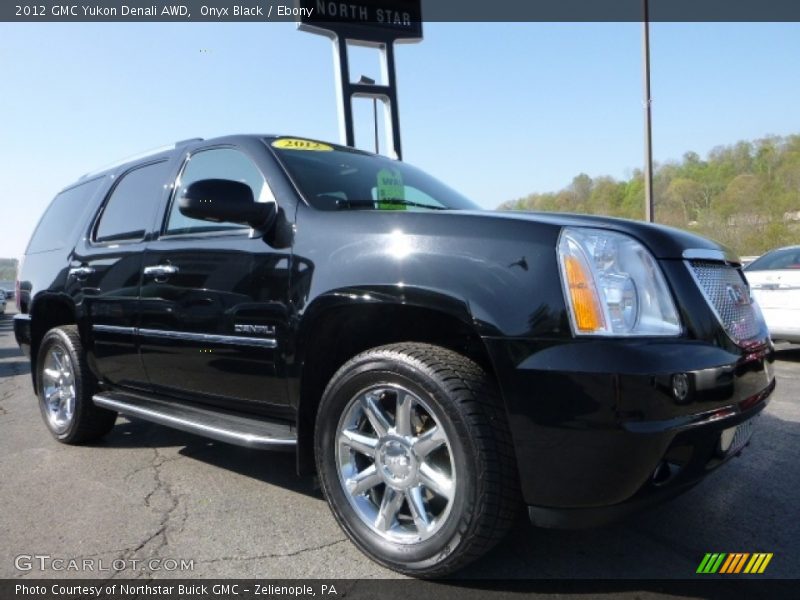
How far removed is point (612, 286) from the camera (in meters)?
2.12

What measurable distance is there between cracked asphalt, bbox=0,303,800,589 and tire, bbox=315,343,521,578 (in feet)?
0.70

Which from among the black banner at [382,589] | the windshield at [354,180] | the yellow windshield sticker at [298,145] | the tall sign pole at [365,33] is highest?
the tall sign pole at [365,33]

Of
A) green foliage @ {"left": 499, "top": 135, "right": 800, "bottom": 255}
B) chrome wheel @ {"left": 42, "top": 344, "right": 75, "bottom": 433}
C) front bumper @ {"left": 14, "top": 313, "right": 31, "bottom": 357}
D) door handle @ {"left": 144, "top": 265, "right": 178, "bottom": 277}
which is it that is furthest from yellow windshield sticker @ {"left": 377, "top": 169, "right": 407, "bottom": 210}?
green foliage @ {"left": 499, "top": 135, "right": 800, "bottom": 255}

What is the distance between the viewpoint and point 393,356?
7.78 feet

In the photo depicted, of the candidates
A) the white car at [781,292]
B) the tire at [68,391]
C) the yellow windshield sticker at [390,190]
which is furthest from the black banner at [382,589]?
the white car at [781,292]

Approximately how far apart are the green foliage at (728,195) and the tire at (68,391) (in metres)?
32.1

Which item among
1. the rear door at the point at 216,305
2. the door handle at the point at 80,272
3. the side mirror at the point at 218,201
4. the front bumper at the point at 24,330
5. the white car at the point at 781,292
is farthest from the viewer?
the white car at the point at 781,292

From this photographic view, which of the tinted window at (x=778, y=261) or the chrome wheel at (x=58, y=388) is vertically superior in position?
the tinted window at (x=778, y=261)

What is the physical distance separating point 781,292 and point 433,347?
6.12m

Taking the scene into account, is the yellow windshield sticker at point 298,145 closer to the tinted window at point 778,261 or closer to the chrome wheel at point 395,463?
the chrome wheel at point 395,463

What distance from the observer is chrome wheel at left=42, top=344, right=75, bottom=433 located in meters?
4.37

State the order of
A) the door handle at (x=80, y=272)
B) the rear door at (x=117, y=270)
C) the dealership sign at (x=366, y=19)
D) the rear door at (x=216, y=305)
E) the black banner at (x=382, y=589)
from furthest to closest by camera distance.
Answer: the dealership sign at (x=366, y=19)
the door handle at (x=80, y=272)
the rear door at (x=117, y=270)
the rear door at (x=216, y=305)
the black banner at (x=382, y=589)

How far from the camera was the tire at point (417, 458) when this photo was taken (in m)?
2.15

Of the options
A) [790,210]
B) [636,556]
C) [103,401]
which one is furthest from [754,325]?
[790,210]
